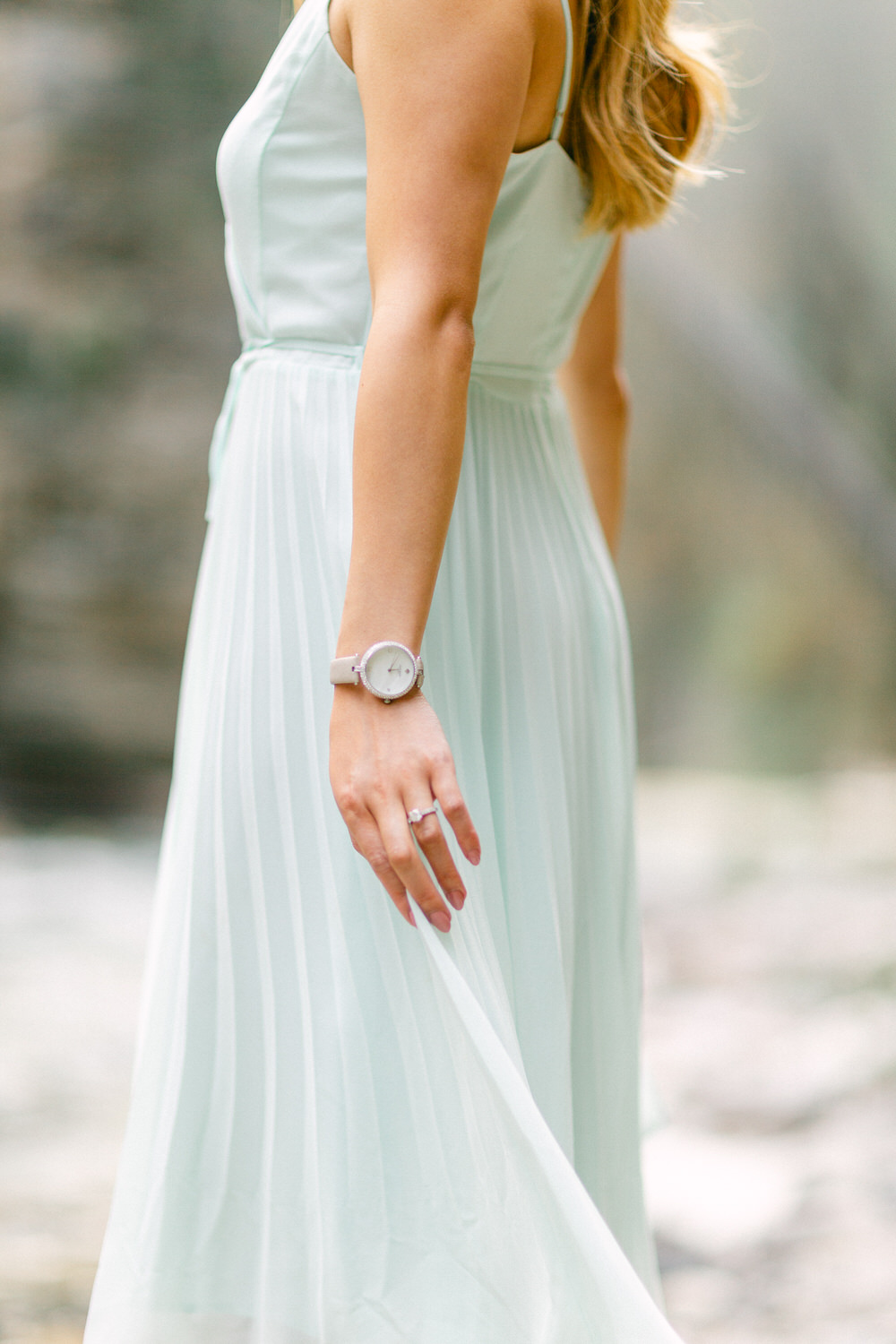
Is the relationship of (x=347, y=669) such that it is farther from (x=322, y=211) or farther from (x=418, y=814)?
(x=322, y=211)

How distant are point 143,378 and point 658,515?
178 cm

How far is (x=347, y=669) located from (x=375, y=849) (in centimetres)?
10

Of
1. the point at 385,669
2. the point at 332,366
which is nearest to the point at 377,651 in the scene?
the point at 385,669

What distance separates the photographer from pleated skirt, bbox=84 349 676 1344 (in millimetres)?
703

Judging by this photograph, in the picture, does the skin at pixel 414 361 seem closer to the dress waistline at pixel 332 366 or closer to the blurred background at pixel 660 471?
the dress waistline at pixel 332 366

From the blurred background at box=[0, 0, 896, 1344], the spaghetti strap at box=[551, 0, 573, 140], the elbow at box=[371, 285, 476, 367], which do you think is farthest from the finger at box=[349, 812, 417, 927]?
the blurred background at box=[0, 0, 896, 1344]

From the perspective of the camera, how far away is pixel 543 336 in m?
0.93

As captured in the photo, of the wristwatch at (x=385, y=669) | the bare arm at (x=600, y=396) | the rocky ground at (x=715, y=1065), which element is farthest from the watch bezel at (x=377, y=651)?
the rocky ground at (x=715, y=1065)

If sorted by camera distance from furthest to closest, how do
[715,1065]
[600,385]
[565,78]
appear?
[715,1065], [600,385], [565,78]

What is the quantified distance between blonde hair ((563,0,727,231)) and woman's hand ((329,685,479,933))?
1.35 ft

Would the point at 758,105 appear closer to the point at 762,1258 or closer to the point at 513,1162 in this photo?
the point at 762,1258

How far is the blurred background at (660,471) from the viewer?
3.59 m

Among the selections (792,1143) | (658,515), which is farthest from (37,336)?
(792,1143)

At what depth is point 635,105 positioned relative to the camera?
0.85 meters
